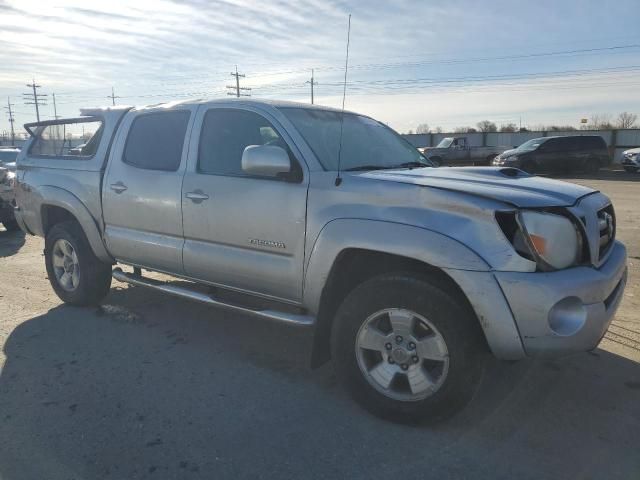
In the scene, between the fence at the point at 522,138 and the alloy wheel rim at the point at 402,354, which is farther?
the fence at the point at 522,138

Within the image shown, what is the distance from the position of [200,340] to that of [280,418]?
1.49m

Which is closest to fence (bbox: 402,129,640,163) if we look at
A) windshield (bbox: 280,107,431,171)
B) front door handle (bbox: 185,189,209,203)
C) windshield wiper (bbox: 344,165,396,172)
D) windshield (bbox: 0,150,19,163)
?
windshield (bbox: 0,150,19,163)

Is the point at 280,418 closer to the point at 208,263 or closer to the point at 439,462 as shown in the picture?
the point at 439,462

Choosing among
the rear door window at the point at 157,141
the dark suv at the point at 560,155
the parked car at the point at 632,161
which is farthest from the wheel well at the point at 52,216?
the parked car at the point at 632,161

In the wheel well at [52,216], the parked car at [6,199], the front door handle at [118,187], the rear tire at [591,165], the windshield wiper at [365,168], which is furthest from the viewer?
the rear tire at [591,165]

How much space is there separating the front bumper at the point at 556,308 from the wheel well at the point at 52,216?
4.40 m

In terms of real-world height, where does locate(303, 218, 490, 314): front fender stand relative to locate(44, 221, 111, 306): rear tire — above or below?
above

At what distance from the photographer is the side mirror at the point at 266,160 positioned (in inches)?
131

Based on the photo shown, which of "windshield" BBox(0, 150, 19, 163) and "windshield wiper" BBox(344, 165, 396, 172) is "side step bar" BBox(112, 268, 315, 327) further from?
"windshield" BBox(0, 150, 19, 163)

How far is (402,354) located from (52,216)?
13.4 feet

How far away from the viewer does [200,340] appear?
14.5 feet

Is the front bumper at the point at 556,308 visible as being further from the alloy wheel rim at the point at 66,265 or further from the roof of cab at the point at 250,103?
the alloy wheel rim at the point at 66,265

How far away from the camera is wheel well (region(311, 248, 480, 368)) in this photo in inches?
121

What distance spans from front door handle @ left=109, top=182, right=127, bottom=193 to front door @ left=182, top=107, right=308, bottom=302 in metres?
0.79
